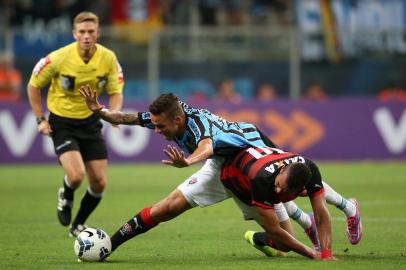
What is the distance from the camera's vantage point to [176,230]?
41.4 feet

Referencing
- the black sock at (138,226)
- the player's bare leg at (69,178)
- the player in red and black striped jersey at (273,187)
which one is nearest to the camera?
the player in red and black striped jersey at (273,187)

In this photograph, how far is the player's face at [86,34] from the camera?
12086 millimetres

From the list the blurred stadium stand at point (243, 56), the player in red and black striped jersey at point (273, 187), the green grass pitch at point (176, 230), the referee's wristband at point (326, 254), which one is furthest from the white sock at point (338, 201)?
the blurred stadium stand at point (243, 56)

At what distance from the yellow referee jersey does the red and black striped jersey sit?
3.27 m

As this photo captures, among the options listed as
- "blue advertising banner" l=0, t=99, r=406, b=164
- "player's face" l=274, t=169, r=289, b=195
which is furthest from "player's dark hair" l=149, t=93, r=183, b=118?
"blue advertising banner" l=0, t=99, r=406, b=164

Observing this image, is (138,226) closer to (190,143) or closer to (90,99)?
(190,143)

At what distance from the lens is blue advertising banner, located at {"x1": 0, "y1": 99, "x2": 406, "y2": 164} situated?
2438 cm

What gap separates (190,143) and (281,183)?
1.01 meters

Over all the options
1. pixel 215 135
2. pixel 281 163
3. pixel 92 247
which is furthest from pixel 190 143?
pixel 92 247

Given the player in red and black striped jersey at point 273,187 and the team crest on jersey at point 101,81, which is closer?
the player in red and black striped jersey at point 273,187

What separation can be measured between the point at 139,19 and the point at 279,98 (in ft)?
15.3

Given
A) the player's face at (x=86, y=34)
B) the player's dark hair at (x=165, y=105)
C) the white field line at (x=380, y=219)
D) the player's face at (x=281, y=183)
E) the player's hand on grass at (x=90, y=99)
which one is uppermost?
the player's face at (x=86, y=34)

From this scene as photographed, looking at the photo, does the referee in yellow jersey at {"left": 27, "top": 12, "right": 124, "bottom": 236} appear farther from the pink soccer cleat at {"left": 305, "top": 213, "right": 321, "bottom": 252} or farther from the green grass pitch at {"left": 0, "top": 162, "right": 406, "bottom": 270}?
the pink soccer cleat at {"left": 305, "top": 213, "right": 321, "bottom": 252}

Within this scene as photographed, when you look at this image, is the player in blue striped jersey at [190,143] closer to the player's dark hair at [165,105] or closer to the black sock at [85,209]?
the player's dark hair at [165,105]
